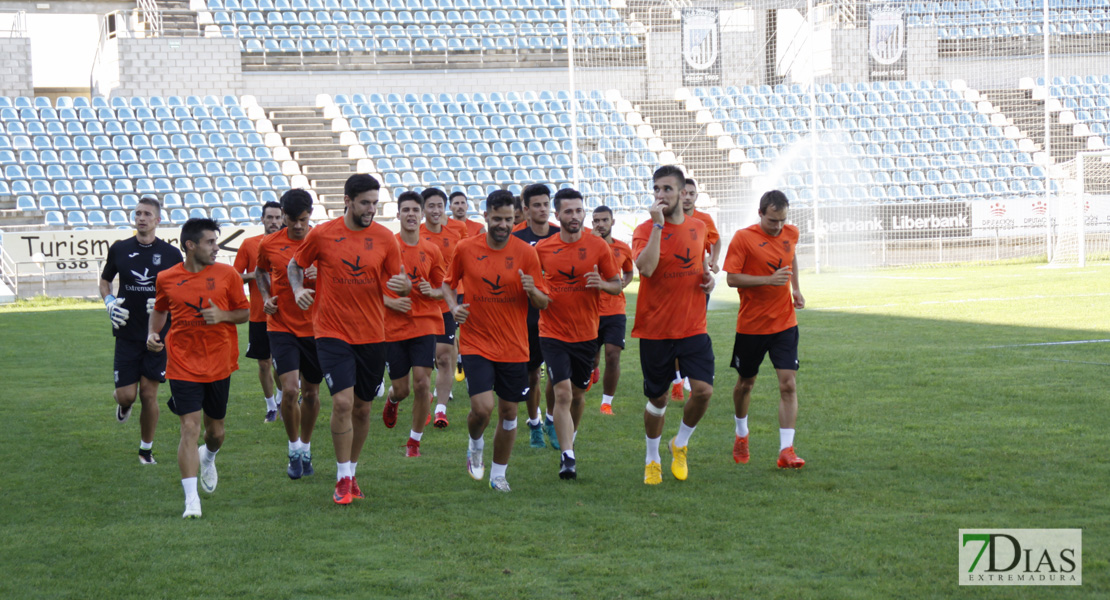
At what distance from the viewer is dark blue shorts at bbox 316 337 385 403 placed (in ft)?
22.5

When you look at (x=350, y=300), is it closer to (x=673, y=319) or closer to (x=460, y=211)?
(x=673, y=319)

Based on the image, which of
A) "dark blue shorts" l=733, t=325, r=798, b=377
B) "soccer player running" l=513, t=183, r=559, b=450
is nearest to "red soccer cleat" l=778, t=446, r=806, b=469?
"dark blue shorts" l=733, t=325, r=798, b=377

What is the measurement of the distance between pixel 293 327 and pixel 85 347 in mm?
9925

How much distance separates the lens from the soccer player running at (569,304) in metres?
7.38

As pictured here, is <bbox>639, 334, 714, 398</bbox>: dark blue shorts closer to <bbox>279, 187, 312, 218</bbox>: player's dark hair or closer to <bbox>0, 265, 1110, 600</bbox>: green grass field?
<bbox>0, 265, 1110, 600</bbox>: green grass field

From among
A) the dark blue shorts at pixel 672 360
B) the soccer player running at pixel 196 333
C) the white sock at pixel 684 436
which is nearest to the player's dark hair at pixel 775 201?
the dark blue shorts at pixel 672 360

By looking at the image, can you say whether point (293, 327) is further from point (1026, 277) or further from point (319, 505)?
point (1026, 277)

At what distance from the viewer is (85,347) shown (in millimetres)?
16531

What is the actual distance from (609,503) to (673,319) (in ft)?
4.24

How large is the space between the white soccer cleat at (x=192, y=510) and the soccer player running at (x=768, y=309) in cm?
360

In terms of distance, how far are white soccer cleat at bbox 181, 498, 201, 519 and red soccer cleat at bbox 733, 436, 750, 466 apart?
3.60 meters


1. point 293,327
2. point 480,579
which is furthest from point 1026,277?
point 480,579

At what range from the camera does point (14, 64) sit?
1335 inches

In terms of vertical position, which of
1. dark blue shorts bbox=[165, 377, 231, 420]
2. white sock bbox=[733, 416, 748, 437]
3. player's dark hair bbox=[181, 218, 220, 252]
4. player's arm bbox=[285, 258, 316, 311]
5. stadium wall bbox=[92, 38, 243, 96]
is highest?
stadium wall bbox=[92, 38, 243, 96]
